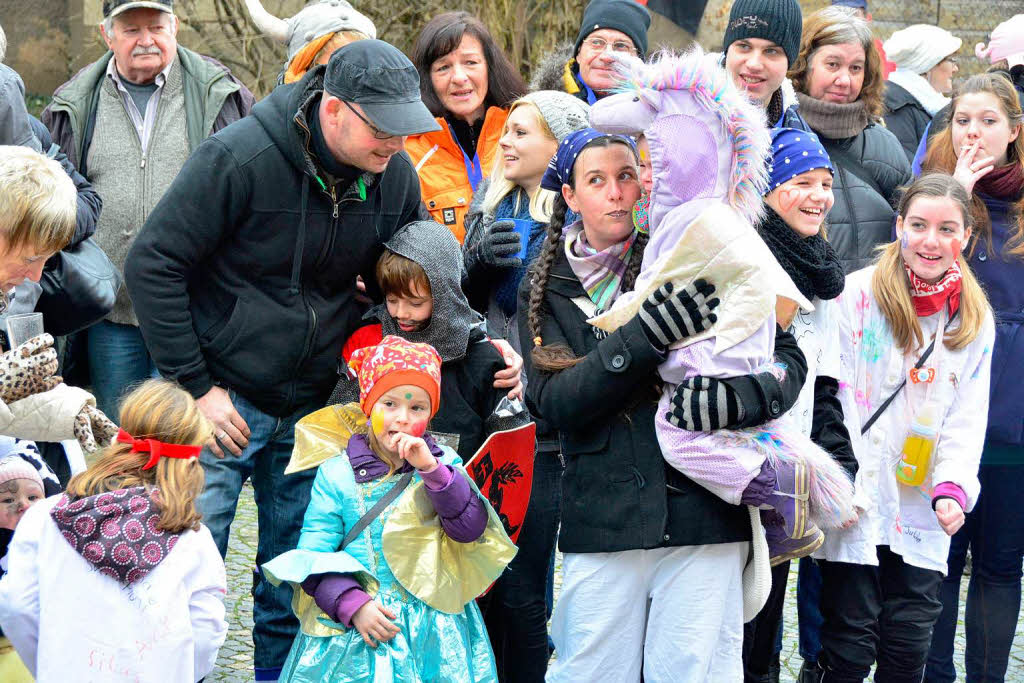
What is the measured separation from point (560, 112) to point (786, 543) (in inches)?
65.9

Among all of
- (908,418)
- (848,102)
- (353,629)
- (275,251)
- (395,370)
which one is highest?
(848,102)

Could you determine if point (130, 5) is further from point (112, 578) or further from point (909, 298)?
point (909, 298)

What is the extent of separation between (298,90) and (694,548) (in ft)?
5.67

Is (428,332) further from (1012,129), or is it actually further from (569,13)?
(569,13)

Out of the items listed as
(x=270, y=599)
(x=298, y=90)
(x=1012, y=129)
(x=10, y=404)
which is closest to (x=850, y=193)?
(x=1012, y=129)

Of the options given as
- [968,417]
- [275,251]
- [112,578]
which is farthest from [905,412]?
[112,578]

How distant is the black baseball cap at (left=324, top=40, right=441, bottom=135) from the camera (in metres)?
3.48

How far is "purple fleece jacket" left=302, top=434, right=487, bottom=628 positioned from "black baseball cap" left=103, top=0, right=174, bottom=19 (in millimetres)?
2202

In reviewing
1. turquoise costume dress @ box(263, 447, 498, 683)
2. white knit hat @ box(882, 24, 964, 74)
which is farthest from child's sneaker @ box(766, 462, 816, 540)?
white knit hat @ box(882, 24, 964, 74)

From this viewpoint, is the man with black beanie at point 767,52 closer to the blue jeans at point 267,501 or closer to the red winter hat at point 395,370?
the red winter hat at point 395,370

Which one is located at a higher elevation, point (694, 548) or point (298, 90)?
point (298, 90)

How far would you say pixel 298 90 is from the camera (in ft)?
12.1

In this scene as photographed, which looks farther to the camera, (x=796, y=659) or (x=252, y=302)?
(x=796, y=659)

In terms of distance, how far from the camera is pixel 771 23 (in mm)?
4219
